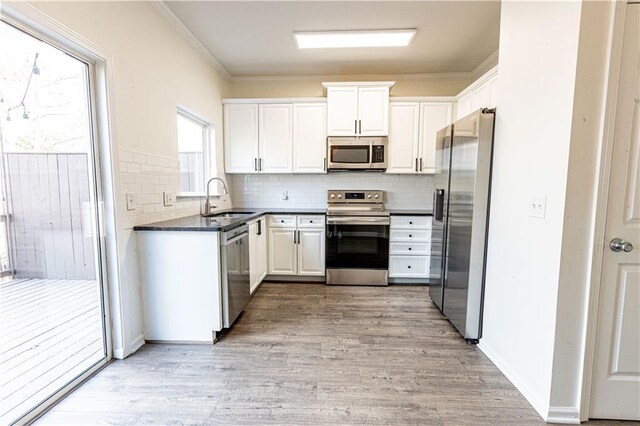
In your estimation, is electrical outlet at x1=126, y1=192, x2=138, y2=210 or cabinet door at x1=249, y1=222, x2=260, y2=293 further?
cabinet door at x1=249, y1=222, x2=260, y2=293

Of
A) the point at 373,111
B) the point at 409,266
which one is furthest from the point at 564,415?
the point at 373,111

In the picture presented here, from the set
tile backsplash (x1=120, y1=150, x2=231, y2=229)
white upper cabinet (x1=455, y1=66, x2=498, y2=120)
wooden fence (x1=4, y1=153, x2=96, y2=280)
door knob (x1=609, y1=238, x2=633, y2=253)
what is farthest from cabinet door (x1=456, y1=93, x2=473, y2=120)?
wooden fence (x1=4, y1=153, x2=96, y2=280)

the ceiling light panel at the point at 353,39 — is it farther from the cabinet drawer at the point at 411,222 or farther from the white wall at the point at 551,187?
the cabinet drawer at the point at 411,222

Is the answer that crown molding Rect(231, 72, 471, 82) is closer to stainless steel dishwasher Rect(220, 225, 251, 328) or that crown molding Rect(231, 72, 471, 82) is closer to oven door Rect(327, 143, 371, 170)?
oven door Rect(327, 143, 371, 170)

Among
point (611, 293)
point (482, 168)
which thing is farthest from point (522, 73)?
point (611, 293)

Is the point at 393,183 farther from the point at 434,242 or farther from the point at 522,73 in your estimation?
the point at 522,73

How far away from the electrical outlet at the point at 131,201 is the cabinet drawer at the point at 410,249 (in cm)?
275

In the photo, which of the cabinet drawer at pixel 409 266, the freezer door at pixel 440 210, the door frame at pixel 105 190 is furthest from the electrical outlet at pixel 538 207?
the door frame at pixel 105 190

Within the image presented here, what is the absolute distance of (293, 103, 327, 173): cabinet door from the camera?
377 centimetres

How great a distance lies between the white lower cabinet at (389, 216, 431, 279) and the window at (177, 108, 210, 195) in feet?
8.04

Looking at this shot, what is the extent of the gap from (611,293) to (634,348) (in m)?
0.33

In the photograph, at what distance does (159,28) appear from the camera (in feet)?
7.90

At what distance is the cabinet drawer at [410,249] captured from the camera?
140 inches

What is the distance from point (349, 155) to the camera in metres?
3.70
